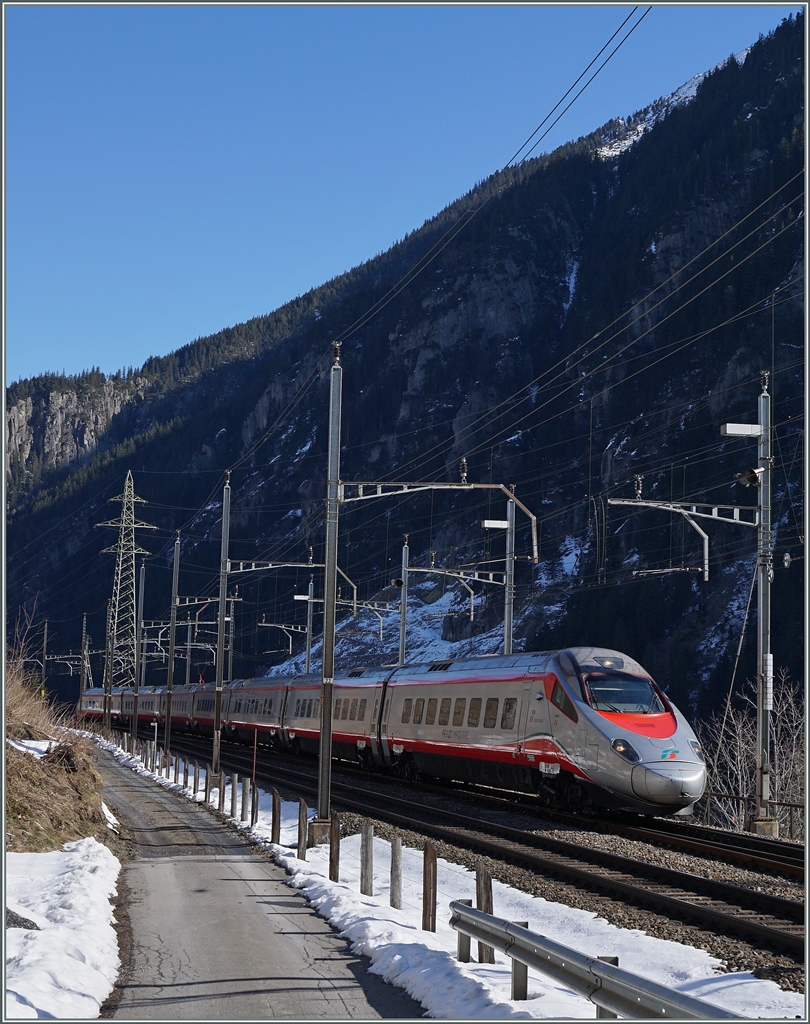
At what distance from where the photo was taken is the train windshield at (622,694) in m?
21.8

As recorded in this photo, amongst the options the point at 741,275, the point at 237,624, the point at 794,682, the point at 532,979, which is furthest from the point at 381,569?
the point at 532,979

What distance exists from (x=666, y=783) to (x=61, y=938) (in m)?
12.8

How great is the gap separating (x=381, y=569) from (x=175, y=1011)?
170 m

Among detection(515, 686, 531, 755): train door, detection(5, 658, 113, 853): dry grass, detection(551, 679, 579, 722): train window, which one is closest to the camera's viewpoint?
detection(5, 658, 113, 853): dry grass

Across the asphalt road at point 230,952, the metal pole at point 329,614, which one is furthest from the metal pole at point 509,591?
the asphalt road at point 230,952

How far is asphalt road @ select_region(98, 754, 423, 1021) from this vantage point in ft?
28.2

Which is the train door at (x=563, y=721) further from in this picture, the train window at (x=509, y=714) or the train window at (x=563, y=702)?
the train window at (x=509, y=714)

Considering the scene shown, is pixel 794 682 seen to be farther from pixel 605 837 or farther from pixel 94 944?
pixel 94 944

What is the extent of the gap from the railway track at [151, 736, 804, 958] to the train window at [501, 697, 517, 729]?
7.29 feet

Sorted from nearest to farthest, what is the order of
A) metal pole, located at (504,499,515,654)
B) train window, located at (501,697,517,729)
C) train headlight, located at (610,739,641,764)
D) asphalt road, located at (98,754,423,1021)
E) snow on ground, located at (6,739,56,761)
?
asphalt road, located at (98,754,423,1021) < train headlight, located at (610,739,641,764) < train window, located at (501,697,517,729) < snow on ground, located at (6,739,56,761) < metal pole, located at (504,499,515,654)

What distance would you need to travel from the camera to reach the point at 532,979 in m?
9.27

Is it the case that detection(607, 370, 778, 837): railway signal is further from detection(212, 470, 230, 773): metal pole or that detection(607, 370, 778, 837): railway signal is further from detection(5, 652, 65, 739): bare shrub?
detection(5, 652, 65, 739): bare shrub

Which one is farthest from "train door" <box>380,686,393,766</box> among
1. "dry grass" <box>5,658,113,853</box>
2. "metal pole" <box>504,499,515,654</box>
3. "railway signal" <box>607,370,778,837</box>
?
"railway signal" <box>607,370,778,837</box>

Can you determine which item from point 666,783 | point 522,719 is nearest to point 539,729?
point 522,719
